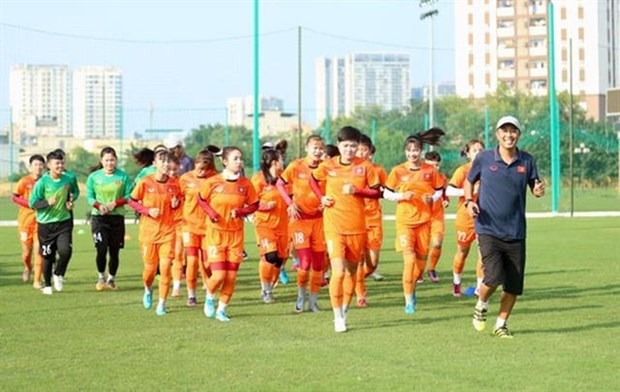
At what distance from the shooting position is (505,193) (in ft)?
38.2

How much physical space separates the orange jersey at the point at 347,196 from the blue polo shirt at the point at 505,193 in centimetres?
130

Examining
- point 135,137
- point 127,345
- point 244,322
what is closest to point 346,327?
point 244,322

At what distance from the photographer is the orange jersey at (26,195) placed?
18.1 metres

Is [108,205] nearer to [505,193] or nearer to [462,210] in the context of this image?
[462,210]

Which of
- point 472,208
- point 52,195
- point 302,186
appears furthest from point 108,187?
point 472,208

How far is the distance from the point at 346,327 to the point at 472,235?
13.3 ft

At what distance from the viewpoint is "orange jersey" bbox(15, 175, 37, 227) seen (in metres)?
18.1

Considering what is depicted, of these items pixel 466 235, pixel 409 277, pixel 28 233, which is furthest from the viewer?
pixel 28 233

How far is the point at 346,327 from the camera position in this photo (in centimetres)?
1253

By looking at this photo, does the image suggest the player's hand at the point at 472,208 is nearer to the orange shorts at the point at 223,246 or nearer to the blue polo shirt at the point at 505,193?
the blue polo shirt at the point at 505,193

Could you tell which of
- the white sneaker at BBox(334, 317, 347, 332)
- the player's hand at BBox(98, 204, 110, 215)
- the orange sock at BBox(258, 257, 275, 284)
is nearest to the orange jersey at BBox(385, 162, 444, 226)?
the orange sock at BBox(258, 257, 275, 284)

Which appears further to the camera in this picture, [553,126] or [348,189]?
[553,126]

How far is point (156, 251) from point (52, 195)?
284cm

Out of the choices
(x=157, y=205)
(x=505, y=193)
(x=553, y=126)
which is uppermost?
(x=553, y=126)
